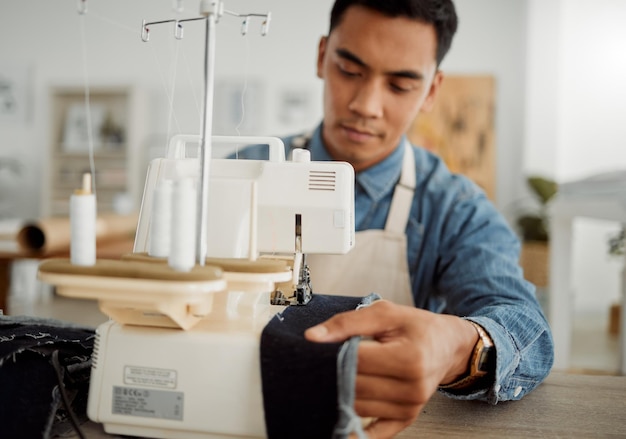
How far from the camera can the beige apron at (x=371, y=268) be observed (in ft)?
4.65

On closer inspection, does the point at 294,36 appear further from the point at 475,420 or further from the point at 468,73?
the point at 475,420

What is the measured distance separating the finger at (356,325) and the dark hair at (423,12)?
2.65ft

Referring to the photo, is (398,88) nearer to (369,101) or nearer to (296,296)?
(369,101)

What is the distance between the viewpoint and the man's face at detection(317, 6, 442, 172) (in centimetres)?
130

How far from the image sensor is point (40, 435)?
71 cm

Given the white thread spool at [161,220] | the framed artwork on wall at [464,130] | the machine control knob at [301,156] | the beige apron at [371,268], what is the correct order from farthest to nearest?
the framed artwork on wall at [464,130] < the beige apron at [371,268] < the machine control knob at [301,156] < the white thread spool at [161,220]

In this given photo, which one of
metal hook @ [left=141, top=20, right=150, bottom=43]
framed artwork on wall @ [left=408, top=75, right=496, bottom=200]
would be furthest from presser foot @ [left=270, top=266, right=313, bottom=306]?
framed artwork on wall @ [left=408, top=75, right=496, bottom=200]

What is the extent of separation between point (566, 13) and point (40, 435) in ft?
16.0

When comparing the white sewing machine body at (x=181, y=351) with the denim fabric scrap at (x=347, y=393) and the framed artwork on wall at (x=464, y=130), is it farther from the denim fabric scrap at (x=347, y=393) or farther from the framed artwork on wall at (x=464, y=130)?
the framed artwork on wall at (x=464, y=130)

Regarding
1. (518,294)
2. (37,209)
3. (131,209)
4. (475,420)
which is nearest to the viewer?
(475,420)

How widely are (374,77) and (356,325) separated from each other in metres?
0.75

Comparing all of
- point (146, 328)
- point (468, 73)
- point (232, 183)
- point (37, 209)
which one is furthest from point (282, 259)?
point (37, 209)

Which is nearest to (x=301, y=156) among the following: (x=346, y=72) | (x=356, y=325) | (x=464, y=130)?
(x=356, y=325)

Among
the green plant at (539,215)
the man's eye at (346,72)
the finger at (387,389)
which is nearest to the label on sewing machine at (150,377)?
the finger at (387,389)
